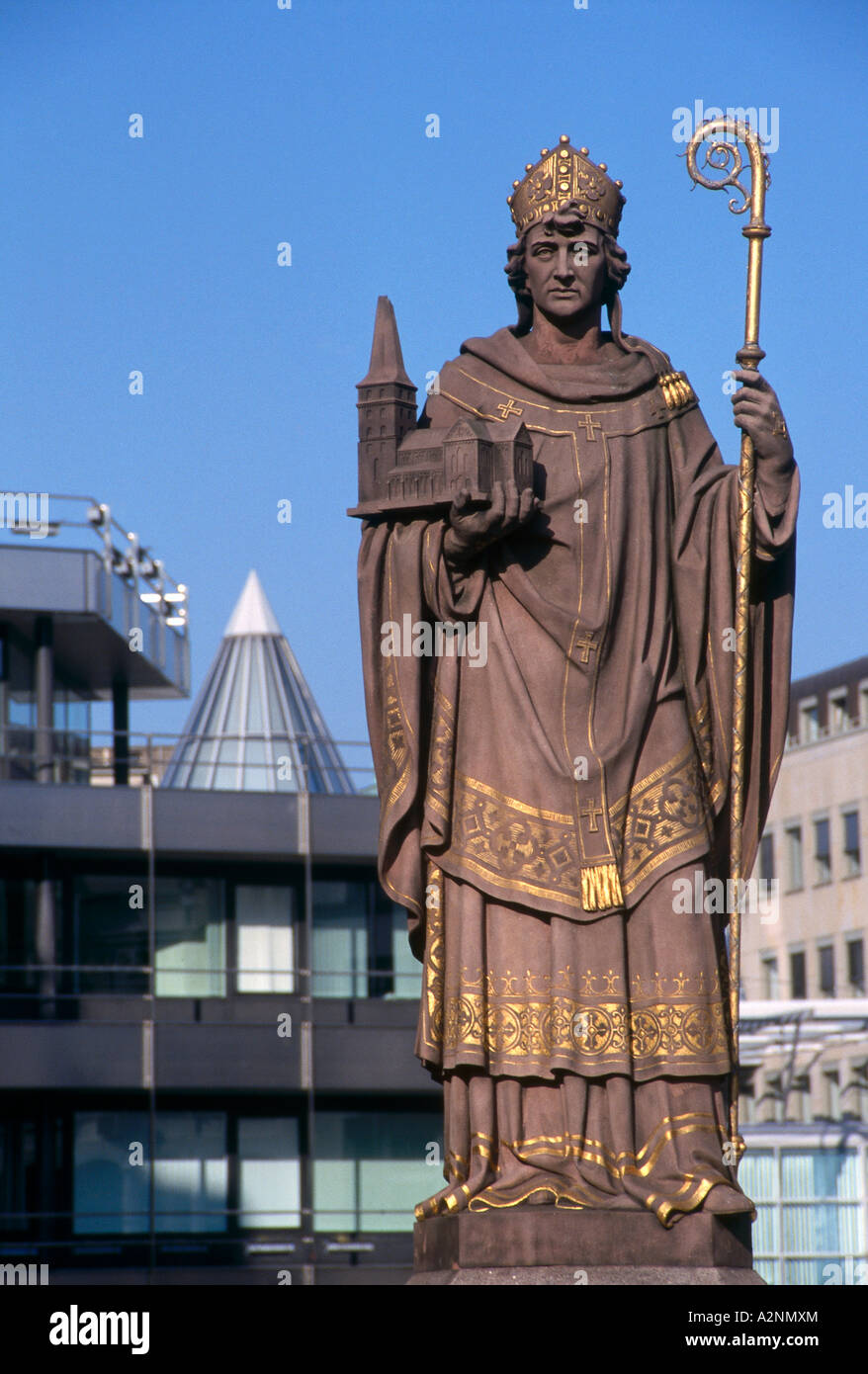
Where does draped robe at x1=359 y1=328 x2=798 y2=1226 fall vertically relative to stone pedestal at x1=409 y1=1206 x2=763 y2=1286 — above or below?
above

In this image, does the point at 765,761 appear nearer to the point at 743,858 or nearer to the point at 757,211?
the point at 743,858

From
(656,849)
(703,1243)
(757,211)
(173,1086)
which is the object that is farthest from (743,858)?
(173,1086)

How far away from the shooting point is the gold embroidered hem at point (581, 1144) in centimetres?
1381

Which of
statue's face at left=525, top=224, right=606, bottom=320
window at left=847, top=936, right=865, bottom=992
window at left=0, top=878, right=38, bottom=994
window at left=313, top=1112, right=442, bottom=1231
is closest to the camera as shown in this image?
statue's face at left=525, top=224, right=606, bottom=320

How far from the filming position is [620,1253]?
13.5m

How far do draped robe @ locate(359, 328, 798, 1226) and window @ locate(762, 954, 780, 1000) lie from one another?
93.4 metres

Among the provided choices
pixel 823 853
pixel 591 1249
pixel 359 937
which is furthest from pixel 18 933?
pixel 823 853

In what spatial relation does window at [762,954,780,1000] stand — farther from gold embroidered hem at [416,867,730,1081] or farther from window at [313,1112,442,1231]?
gold embroidered hem at [416,867,730,1081]

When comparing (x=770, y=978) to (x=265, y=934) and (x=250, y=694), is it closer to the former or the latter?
(x=250, y=694)

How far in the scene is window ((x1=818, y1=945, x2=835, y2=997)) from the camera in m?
103

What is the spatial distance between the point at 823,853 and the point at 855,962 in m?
4.76

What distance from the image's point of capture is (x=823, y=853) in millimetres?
105188

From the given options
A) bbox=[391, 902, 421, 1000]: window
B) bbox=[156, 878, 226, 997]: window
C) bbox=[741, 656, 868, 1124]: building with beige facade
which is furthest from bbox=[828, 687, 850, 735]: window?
bbox=[156, 878, 226, 997]: window

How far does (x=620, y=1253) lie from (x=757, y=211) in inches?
221
